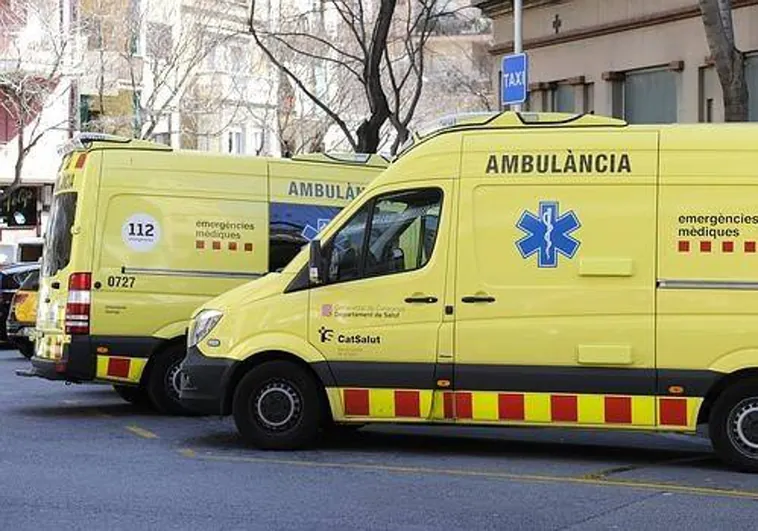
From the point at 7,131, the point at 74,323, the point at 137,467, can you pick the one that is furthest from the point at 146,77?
the point at 137,467

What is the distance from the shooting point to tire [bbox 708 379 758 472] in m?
9.12

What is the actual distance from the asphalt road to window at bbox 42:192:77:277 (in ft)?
5.11

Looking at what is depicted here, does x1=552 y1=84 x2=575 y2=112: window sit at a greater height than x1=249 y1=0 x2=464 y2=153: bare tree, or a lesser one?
lesser

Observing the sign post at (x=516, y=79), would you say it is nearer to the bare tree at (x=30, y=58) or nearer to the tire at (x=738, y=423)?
the tire at (x=738, y=423)

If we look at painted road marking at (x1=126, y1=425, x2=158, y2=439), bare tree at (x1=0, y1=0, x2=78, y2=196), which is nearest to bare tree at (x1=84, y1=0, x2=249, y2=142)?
bare tree at (x1=0, y1=0, x2=78, y2=196)

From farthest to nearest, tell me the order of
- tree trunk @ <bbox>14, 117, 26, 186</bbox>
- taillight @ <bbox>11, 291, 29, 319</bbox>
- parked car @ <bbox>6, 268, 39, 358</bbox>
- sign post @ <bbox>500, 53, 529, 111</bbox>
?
tree trunk @ <bbox>14, 117, 26, 186</bbox>, taillight @ <bbox>11, 291, 29, 319</bbox>, parked car @ <bbox>6, 268, 39, 358</bbox>, sign post @ <bbox>500, 53, 529, 111</bbox>

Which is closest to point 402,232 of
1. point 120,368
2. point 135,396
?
point 120,368

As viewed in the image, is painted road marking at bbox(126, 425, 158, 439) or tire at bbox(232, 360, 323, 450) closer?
tire at bbox(232, 360, 323, 450)

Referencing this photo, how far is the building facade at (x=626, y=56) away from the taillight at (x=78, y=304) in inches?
396

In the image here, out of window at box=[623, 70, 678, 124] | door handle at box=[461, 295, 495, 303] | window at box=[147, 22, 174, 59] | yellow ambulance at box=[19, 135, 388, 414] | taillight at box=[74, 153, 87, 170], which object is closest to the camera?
door handle at box=[461, 295, 495, 303]

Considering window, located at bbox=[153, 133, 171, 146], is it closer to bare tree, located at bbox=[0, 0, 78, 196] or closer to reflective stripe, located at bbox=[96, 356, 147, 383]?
bare tree, located at bbox=[0, 0, 78, 196]

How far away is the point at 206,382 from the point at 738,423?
4.16m

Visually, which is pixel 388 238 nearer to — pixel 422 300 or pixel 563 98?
pixel 422 300

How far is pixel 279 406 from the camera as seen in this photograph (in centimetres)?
994
